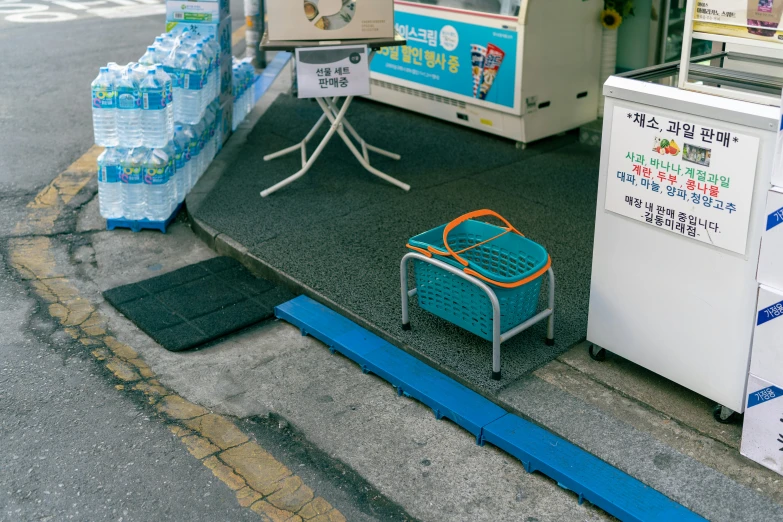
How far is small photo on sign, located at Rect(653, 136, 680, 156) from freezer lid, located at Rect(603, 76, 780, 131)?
15cm

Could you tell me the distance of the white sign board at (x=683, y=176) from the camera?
3.54m

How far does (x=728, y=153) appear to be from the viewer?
354 centimetres

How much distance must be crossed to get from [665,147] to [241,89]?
18.2ft

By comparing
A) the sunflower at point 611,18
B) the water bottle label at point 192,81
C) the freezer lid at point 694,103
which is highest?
the sunflower at point 611,18

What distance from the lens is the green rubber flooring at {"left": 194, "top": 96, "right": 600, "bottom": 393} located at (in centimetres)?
473

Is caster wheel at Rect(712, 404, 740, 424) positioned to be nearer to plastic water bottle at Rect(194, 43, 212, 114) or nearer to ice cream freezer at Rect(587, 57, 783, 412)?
ice cream freezer at Rect(587, 57, 783, 412)

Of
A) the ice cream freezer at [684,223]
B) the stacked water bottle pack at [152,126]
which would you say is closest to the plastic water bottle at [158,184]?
the stacked water bottle pack at [152,126]

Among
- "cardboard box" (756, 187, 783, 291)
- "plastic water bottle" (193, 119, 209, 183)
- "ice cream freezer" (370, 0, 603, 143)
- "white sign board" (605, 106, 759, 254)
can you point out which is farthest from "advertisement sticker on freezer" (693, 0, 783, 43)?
"plastic water bottle" (193, 119, 209, 183)

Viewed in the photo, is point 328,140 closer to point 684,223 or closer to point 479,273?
point 479,273

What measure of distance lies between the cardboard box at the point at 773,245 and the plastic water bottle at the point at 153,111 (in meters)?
4.20

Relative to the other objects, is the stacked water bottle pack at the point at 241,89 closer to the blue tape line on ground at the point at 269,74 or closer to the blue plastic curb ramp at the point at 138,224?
the blue tape line on ground at the point at 269,74

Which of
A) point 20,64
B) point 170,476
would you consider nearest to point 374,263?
point 170,476

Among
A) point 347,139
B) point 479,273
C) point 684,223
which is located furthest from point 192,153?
point 684,223

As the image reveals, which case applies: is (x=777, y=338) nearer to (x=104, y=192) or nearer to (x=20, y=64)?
(x=104, y=192)
